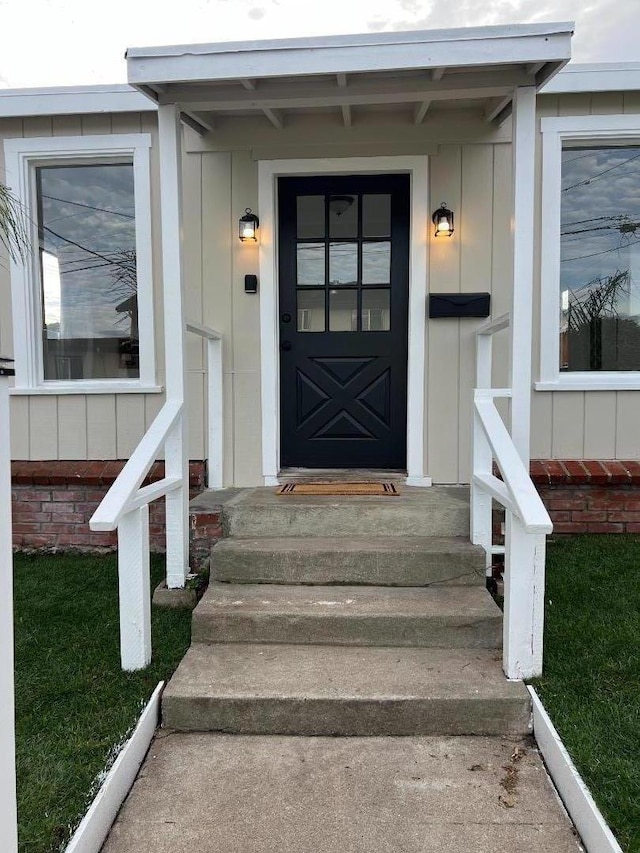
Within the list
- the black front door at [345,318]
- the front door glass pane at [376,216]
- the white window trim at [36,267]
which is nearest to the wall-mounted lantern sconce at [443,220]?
the black front door at [345,318]

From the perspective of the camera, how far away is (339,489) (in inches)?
135

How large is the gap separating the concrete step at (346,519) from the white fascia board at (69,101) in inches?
105

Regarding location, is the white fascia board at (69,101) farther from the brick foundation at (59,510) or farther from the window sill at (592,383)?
the window sill at (592,383)

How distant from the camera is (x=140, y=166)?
3.84m

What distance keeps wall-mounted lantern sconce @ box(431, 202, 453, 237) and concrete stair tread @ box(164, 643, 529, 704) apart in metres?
2.54

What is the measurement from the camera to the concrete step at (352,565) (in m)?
2.77

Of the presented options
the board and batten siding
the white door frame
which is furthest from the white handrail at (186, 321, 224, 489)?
the board and batten siding

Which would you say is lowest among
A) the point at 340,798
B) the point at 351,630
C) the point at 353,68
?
the point at 340,798

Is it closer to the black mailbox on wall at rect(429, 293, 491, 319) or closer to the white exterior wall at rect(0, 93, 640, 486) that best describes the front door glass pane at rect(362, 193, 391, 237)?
the white exterior wall at rect(0, 93, 640, 486)

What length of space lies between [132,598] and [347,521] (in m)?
1.15

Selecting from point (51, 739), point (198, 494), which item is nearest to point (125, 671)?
point (51, 739)

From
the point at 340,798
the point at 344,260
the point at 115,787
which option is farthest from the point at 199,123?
the point at 340,798

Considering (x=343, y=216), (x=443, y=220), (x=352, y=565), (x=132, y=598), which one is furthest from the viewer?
(x=343, y=216)

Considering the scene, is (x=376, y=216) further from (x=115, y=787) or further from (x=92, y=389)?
(x=115, y=787)
